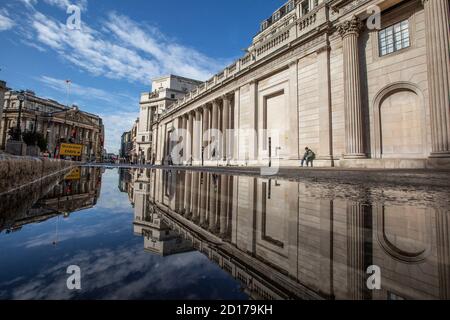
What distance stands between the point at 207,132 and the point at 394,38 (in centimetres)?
2264

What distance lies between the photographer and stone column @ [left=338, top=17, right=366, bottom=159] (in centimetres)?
1324

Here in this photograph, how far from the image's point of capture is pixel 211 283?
108 cm

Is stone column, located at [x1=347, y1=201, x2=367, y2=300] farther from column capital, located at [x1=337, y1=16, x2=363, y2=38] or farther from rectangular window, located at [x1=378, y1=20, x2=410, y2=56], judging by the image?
column capital, located at [x1=337, y1=16, x2=363, y2=38]

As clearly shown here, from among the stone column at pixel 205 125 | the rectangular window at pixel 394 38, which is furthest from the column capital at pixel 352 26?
the stone column at pixel 205 125

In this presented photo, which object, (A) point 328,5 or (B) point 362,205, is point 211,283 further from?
(A) point 328,5

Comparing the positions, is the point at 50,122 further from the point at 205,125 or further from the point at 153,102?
the point at 205,125

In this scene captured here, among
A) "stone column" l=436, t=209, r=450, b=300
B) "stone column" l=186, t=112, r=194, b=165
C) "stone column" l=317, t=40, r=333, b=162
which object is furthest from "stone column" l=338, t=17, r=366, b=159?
"stone column" l=186, t=112, r=194, b=165

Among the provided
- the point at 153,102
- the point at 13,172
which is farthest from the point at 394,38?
the point at 153,102

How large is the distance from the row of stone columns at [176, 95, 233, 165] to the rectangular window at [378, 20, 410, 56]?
616 inches

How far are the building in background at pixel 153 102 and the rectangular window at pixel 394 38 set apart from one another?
1968 inches

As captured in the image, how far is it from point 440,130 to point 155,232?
13.1 meters

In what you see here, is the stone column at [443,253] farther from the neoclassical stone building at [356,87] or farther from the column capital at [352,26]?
the column capital at [352,26]

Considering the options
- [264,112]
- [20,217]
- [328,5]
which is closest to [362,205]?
[20,217]

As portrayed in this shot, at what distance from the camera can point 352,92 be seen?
536 inches
